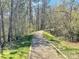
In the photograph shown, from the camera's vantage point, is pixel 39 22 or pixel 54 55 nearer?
pixel 54 55

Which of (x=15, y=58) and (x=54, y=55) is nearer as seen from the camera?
(x=15, y=58)

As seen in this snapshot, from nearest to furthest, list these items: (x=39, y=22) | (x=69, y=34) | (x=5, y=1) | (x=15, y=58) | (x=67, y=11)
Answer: (x=15, y=58) → (x=69, y=34) → (x=5, y=1) → (x=67, y=11) → (x=39, y=22)

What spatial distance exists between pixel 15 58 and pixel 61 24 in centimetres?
2730

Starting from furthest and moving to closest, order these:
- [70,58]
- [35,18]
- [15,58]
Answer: [35,18]
[70,58]
[15,58]

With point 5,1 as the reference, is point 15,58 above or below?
below

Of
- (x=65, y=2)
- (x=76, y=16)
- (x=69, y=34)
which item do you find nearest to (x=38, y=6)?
(x=65, y=2)

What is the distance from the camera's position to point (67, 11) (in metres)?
38.2

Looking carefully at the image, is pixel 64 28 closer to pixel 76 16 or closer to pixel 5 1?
pixel 76 16

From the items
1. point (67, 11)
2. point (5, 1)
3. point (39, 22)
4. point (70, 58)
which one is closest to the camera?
point (70, 58)

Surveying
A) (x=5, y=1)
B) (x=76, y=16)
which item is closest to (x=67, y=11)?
(x=76, y=16)

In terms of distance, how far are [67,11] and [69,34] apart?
627cm

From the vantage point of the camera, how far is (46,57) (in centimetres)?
1238

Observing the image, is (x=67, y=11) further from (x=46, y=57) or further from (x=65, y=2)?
(x=46, y=57)

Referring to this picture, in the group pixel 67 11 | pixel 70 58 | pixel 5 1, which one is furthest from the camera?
pixel 67 11
